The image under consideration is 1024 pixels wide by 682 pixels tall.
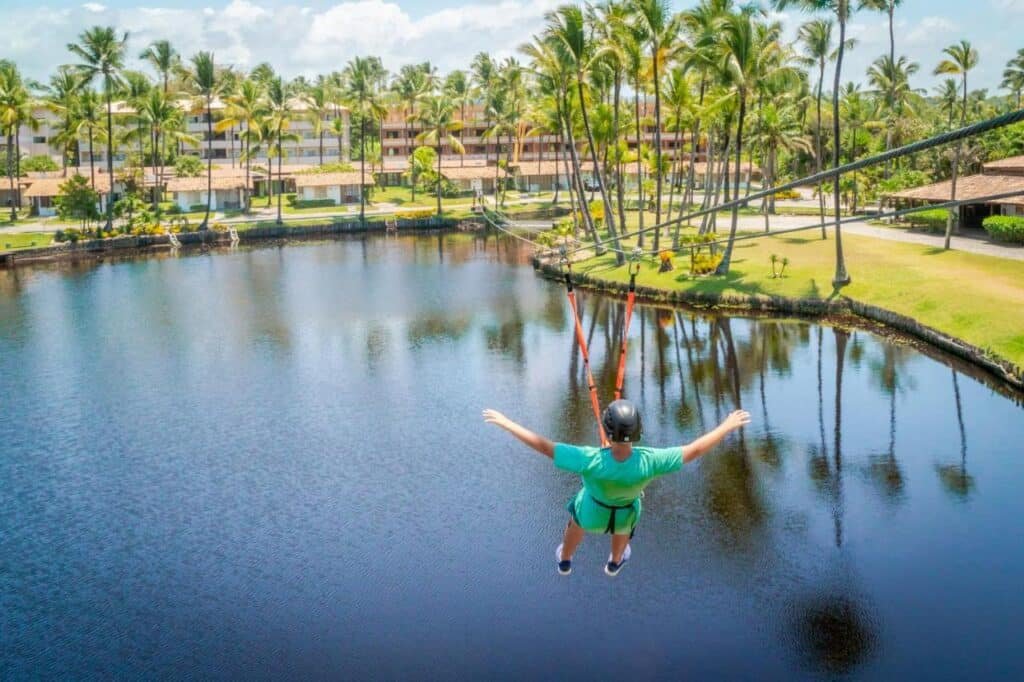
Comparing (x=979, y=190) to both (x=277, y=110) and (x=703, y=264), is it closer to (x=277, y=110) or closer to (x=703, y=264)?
(x=703, y=264)

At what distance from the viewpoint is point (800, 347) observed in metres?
46.5

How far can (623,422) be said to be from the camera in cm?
1074

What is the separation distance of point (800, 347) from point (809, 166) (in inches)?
2955

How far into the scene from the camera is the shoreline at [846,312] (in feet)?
133

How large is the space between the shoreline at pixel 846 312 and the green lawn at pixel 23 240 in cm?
5023

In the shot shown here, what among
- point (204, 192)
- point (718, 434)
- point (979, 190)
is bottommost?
point (718, 434)

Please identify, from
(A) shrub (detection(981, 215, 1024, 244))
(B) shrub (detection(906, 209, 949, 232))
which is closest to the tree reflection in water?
(A) shrub (detection(981, 215, 1024, 244))

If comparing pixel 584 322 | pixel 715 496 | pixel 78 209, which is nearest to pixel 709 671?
pixel 715 496

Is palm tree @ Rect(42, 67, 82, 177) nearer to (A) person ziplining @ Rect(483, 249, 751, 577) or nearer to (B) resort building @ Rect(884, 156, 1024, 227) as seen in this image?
(B) resort building @ Rect(884, 156, 1024, 227)

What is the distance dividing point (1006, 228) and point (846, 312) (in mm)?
19110

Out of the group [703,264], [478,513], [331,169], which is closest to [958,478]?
[478,513]

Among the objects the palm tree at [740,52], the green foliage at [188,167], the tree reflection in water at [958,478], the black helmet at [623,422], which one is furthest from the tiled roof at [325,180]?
the black helmet at [623,422]

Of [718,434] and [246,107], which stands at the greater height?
[246,107]

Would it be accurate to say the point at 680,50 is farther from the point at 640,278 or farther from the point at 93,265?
the point at 93,265
